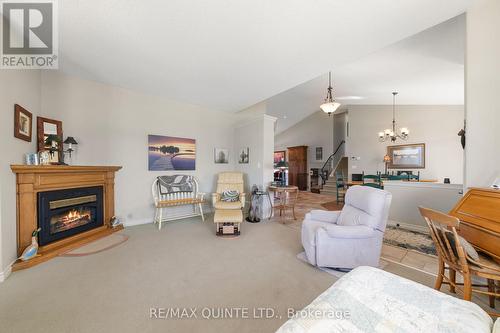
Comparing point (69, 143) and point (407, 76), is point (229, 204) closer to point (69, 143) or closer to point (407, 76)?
point (69, 143)

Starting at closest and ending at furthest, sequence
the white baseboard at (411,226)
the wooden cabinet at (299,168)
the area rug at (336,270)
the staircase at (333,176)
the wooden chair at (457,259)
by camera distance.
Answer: the wooden chair at (457,259) < the area rug at (336,270) < the white baseboard at (411,226) < the staircase at (333,176) < the wooden cabinet at (299,168)

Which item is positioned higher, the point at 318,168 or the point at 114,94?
the point at 114,94

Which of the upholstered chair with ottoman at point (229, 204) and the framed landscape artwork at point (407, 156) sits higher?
the framed landscape artwork at point (407, 156)

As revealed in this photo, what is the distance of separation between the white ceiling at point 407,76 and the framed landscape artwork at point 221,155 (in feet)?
8.87

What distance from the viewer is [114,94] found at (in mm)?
3637

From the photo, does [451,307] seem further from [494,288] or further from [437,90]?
[437,90]

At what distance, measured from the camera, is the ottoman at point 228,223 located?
10.8 feet

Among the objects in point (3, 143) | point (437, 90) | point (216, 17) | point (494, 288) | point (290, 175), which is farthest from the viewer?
point (290, 175)

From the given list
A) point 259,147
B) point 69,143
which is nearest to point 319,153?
point 259,147

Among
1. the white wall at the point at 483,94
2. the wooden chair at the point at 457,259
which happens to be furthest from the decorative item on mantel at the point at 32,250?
the white wall at the point at 483,94

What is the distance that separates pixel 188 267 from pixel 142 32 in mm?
2817

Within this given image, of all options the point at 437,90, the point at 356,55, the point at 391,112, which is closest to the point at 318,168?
the point at 391,112

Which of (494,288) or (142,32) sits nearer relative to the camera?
(494,288)

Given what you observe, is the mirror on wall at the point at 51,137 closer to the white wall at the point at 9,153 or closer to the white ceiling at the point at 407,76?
the white wall at the point at 9,153
